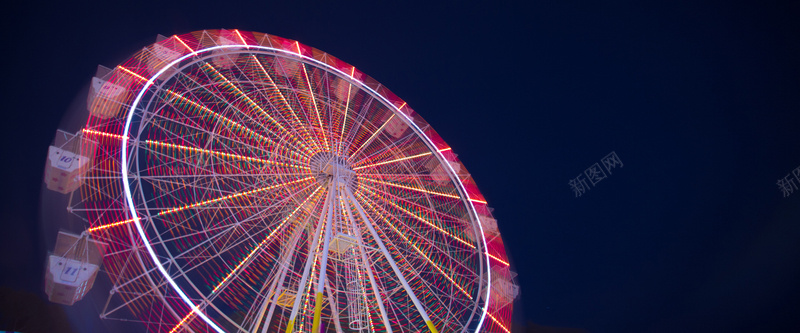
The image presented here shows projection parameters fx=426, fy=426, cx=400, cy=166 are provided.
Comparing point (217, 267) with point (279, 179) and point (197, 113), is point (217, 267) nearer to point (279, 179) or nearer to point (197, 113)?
point (279, 179)

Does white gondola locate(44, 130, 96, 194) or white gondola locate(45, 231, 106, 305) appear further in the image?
white gondola locate(44, 130, 96, 194)

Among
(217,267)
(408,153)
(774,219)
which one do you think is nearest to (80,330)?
(217,267)

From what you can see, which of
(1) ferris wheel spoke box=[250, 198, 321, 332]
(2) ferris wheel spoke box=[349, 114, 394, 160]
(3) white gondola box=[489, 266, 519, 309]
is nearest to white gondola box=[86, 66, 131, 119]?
(1) ferris wheel spoke box=[250, 198, 321, 332]

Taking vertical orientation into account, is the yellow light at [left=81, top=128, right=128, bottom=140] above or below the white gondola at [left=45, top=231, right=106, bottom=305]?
above

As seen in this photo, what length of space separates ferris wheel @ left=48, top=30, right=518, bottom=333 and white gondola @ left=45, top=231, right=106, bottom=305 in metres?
0.26

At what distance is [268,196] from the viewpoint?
14.5m

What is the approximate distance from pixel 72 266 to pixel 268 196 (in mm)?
6018

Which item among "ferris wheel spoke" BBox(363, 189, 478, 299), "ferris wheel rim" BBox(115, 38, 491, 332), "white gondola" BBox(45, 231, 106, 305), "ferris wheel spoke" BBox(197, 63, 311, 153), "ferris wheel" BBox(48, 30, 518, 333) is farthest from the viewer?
"ferris wheel spoke" BBox(363, 189, 478, 299)

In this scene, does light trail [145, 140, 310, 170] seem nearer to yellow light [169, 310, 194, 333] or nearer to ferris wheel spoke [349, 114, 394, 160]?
ferris wheel spoke [349, 114, 394, 160]

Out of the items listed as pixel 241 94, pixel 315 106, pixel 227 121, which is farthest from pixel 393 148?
pixel 227 121

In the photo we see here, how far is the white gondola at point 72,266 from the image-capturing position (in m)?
9.11

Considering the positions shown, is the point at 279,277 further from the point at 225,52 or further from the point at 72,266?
the point at 225,52

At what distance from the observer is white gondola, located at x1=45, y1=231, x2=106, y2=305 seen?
911 cm

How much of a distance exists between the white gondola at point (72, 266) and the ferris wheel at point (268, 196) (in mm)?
255
